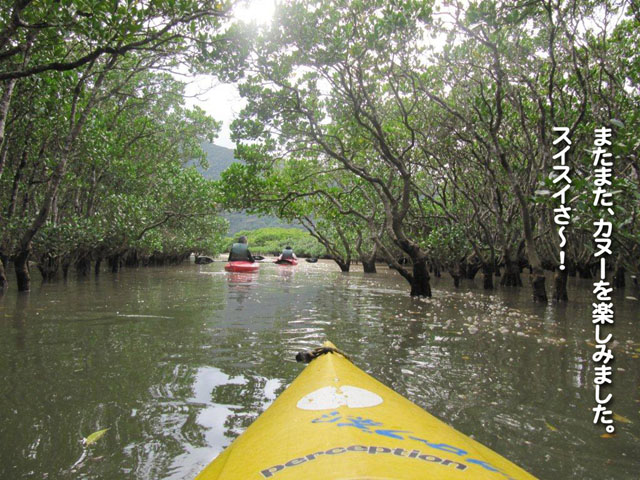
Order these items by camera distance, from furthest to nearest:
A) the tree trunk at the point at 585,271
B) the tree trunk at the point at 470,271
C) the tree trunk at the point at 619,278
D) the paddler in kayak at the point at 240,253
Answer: the tree trunk at the point at 585,271 → the tree trunk at the point at 470,271 → the paddler in kayak at the point at 240,253 → the tree trunk at the point at 619,278

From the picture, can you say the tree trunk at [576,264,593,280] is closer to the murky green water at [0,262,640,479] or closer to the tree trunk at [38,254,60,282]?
the murky green water at [0,262,640,479]

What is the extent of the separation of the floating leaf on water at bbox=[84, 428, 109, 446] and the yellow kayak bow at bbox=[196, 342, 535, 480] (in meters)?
1.36

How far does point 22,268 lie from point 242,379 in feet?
34.9

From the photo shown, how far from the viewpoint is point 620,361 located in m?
5.40

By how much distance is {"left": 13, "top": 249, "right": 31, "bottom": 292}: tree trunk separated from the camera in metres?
11.4

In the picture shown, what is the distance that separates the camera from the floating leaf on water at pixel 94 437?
2861mm

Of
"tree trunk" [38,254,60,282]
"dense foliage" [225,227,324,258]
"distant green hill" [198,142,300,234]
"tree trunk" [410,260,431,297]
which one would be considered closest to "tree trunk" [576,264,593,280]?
"tree trunk" [410,260,431,297]

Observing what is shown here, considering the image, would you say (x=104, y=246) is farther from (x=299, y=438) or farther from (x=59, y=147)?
(x=299, y=438)

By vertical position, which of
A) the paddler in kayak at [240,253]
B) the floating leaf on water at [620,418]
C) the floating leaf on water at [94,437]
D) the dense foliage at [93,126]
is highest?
the dense foliage at [93,126]

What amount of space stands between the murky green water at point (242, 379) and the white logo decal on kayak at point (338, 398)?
88cm

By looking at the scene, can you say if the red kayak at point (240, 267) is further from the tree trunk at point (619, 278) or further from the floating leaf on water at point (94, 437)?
the floating leaf on water at point (94, 437)

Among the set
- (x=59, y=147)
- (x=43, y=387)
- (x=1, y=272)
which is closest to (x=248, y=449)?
(x=43, y=387)

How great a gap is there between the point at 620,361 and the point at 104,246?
19.8m

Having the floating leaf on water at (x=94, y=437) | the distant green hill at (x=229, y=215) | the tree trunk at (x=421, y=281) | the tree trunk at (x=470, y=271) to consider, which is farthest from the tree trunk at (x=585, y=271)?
the distant green hill at (x=229, y=215)
